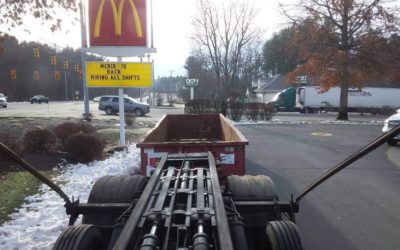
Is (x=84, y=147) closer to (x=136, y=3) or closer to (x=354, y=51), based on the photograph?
(x=136, y=3)

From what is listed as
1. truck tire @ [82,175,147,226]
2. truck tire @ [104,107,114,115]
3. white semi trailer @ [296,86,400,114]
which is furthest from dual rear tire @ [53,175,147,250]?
white semi trailer @ [296,86,400,114]

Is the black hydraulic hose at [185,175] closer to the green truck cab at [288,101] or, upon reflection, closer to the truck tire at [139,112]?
the truck tire at [139,112]

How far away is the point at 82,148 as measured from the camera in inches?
392

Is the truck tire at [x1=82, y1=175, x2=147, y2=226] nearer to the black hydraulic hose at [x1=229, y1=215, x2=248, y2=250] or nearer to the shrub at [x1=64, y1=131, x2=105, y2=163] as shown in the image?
the black hydraulic hose at [x1=229, y1=215, x2=248, y2=250]

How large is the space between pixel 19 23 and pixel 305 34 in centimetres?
2453

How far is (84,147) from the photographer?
9977mm

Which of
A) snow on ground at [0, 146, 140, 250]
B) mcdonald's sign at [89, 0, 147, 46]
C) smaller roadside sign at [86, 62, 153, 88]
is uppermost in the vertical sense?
mcdonald's sign at [89, 0, 147, 46]

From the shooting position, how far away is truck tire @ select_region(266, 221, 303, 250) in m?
3.13

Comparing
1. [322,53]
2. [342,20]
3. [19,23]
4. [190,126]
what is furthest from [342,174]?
[342,20]

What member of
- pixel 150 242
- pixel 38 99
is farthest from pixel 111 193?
pixel 38 99

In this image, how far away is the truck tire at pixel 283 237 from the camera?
313cm

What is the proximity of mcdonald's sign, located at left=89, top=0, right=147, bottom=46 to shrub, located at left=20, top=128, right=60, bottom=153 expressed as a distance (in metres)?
3.21

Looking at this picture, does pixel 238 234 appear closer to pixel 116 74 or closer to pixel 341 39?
pixel 116 74

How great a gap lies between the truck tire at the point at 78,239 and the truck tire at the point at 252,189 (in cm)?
162
